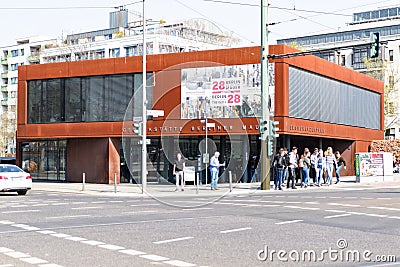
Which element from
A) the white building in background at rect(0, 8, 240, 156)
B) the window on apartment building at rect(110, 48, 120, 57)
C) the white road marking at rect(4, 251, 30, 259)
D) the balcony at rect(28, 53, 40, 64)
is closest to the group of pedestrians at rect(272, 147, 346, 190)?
the white road marking at rect(4, 251, 30, 259)

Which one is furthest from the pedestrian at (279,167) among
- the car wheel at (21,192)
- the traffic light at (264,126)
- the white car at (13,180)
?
the car wheel at (21,192)

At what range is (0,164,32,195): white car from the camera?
28.4 meters

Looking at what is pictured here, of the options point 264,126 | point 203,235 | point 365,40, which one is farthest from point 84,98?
point 365,40

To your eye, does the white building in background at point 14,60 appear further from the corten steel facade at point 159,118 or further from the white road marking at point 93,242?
the white road marking at point 93,242

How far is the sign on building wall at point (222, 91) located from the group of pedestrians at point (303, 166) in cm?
429

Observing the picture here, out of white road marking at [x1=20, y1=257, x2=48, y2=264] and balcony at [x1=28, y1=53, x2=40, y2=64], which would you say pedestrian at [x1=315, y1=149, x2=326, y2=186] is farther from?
balcony at [x1=28, y1=53, x2=40, y2=64]

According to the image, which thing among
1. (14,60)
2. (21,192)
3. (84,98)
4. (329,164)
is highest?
(14,60)

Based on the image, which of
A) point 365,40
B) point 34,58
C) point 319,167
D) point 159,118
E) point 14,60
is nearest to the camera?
point 319,167

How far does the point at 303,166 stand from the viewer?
3381 cm

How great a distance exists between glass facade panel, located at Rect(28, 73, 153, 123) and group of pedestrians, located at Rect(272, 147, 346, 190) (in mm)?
10383

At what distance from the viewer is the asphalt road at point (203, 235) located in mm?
10555

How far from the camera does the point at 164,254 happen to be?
11016 millimetres

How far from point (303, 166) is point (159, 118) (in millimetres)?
9865

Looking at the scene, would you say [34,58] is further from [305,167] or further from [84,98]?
[305,167]
